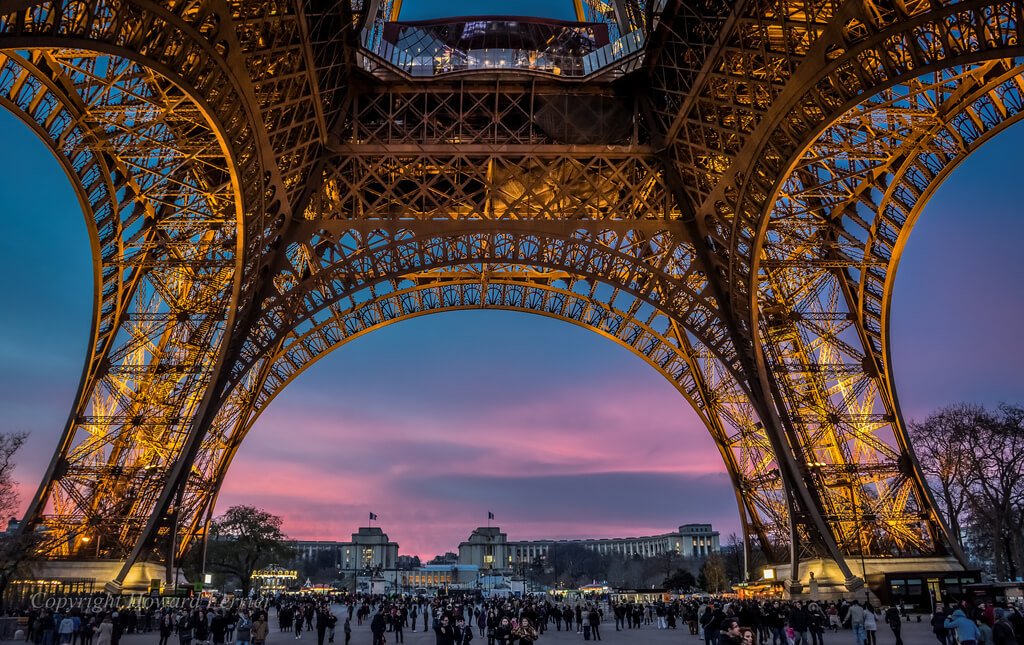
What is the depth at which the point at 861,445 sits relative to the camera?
Result: 3609 cm

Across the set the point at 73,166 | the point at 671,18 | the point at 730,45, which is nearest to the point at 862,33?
the point at 730,45

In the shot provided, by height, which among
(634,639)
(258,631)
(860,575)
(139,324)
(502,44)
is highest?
(502,44)

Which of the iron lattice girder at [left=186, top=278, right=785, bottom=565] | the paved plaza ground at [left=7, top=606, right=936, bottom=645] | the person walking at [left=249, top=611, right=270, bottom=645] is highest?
the iron lattice girder at [left=186, top=278, right=785, bottom=565]

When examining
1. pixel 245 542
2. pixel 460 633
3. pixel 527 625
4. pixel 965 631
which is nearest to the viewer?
pixel 965 631

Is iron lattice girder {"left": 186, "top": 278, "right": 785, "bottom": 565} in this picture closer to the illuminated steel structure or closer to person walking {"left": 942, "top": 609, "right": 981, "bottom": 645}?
the illuminated steel structure

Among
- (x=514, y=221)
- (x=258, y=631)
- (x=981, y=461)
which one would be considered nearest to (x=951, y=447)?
(x=981, y=461)

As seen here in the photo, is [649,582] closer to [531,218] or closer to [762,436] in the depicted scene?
[762,436]

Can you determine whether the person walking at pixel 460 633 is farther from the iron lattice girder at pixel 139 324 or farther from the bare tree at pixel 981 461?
the bare tree at pixel 981 461

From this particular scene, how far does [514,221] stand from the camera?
35.6 metres

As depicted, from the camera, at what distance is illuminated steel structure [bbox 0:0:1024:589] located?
27.8 meters

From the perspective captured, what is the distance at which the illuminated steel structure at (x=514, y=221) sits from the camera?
2775cm

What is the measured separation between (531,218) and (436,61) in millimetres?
8307

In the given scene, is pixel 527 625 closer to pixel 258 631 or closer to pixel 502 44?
pixel 258 631

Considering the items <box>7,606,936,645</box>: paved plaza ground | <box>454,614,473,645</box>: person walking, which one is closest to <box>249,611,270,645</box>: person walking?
<box>454,614,473,645</box>: person walking
